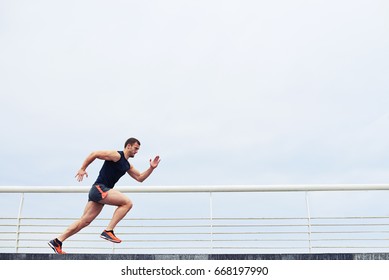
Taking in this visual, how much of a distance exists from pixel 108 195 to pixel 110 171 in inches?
11.7

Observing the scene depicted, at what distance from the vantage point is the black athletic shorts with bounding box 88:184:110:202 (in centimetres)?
531

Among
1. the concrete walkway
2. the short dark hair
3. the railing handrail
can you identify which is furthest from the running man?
the railing handrail

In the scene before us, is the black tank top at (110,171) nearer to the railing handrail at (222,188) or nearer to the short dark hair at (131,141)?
the short dark hair at (131,141)

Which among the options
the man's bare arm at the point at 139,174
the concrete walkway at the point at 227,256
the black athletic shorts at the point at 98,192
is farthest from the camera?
the man's bare arm at the point at 139,174

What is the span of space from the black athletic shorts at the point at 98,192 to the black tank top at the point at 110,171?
7 cm

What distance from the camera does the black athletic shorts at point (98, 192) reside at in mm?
5309

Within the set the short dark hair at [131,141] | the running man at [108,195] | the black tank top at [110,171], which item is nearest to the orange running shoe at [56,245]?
the running man at [108,195]

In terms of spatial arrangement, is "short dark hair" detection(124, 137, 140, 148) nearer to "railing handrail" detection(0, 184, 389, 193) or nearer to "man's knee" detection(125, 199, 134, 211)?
"man's knee" detection(125, 199, 134, 211)

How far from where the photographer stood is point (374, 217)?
5.51m
